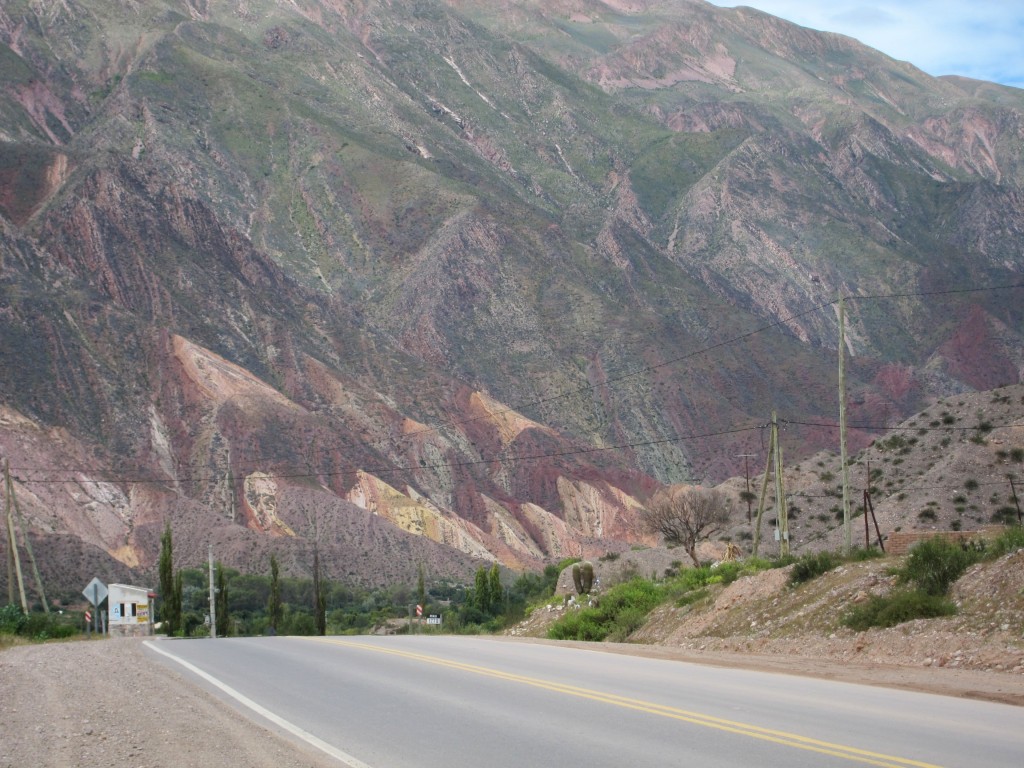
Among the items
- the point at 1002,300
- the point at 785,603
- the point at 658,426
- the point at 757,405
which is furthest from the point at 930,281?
the point at 785,603

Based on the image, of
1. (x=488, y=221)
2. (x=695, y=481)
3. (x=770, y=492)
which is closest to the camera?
(x=770, y=492)

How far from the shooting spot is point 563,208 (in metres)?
194

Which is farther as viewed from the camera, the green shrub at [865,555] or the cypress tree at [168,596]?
the cypress tree at [168,596]

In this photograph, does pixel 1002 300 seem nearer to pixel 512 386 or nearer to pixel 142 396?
pixel 512 386

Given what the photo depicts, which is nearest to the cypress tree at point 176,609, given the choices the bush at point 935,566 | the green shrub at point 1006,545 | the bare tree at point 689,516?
the bare tree at point 689,516

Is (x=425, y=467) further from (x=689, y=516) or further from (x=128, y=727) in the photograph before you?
(x=128, y=727)

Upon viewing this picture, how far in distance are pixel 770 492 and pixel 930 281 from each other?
349ft

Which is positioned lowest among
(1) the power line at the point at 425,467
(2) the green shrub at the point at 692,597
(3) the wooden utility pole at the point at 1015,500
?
(2) the green shrub at the point at 692,597

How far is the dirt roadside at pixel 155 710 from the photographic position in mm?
11852

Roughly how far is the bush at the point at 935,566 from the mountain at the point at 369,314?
67.2m

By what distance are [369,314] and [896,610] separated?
128 metres

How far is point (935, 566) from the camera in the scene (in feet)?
72.8

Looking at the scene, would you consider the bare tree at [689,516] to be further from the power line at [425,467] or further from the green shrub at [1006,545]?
the green shrub at [1006,545]

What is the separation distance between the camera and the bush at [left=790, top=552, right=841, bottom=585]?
2659 cm
